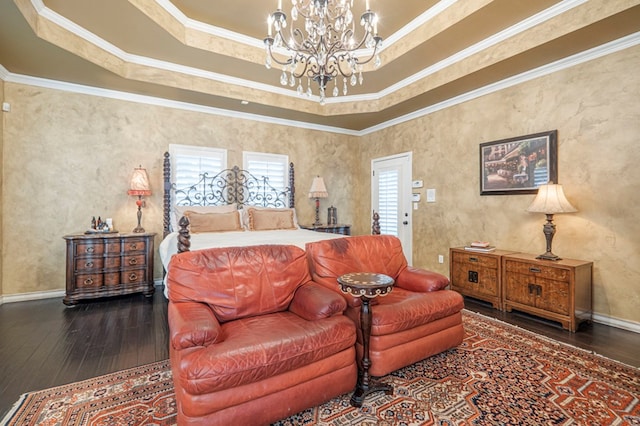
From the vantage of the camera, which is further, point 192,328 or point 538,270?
point 538,270

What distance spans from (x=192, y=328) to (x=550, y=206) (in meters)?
3.68

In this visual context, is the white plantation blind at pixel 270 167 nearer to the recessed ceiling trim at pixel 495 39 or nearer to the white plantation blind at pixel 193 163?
the white plantation blind at pixel 193 163

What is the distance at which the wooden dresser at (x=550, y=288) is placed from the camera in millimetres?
2959

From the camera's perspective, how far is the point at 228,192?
5.18 meters

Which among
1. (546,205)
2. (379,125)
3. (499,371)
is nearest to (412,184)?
(379,125)

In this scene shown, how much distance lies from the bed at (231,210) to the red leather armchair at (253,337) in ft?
3.56

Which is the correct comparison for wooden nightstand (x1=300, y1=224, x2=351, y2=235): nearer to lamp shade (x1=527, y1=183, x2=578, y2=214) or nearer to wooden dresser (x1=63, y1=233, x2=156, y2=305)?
wooden dresser (x1=63, y1=233, x2=156, y2=305)

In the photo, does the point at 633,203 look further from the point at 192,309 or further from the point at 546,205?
the point at 192,309

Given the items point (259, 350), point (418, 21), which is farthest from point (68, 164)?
point (418, 21)

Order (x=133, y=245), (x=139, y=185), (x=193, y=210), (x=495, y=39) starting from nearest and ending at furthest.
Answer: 1. (x=495, y=39)
2. (x=133, y=245)
3. (x=139, y=185)
4. (x=193, y=210)

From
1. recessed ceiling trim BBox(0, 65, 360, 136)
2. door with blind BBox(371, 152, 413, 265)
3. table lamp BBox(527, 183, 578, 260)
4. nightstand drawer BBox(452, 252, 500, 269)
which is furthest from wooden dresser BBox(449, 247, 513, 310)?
recessed ceiling trim BBox(0, 65, 360, 136)

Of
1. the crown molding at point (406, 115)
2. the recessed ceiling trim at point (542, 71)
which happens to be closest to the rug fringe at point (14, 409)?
the crown molding at point (406, 115)

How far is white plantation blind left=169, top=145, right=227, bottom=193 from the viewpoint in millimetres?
4746

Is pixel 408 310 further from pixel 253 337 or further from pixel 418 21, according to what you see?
pixel 418 21
